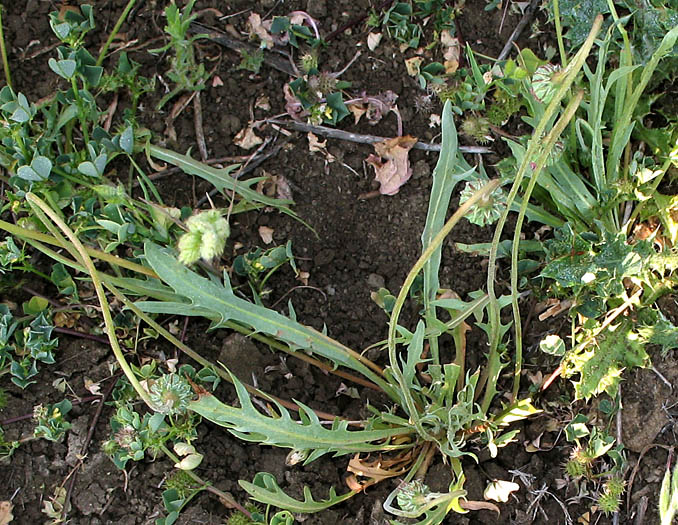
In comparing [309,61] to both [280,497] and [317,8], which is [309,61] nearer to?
[317,8]

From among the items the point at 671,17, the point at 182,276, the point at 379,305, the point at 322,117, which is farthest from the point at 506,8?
the point at 182,276

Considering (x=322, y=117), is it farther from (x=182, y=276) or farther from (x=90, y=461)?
(x=90, y=461)

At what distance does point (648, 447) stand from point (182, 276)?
1388 mm

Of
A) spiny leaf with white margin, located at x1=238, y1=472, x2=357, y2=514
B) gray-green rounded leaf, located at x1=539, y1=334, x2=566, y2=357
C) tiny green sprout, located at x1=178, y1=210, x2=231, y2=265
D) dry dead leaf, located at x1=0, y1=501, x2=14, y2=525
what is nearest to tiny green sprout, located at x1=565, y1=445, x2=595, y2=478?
gray-green rounded leaf, located at x1=539, y1=334, x2=566, y2=357

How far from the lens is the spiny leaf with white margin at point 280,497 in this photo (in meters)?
1.77

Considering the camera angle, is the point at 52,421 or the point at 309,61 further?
the point at 309,61

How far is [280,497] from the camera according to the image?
1.80 m

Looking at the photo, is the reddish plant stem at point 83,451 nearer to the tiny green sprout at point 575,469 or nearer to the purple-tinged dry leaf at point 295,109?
the purple-tinged dry leaf at point 295,109

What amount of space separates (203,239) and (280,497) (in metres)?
0.77

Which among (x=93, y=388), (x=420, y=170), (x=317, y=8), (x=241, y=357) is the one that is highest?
(x=317, y=8)

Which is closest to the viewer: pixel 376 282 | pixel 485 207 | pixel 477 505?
pixel 485 207

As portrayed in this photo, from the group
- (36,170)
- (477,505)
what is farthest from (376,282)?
(36,170)

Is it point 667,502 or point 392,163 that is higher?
point 392,163

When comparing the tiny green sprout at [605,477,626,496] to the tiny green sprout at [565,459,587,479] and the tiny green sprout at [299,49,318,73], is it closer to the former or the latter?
the tiny green sprout at [565,459,587,479]
